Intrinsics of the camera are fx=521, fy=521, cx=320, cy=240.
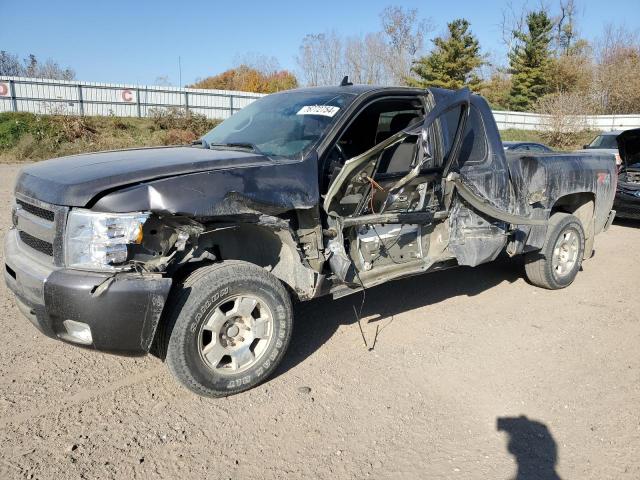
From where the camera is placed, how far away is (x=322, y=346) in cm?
417

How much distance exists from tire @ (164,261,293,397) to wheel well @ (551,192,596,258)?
4.03m

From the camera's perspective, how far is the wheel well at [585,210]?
605 centimetres

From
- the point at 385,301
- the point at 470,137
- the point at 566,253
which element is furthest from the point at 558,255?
the point at 385,301

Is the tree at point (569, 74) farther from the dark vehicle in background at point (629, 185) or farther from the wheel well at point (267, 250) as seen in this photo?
the wheel well at point (267, 250)

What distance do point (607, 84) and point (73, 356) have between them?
46.4 m

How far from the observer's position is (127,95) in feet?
88.4

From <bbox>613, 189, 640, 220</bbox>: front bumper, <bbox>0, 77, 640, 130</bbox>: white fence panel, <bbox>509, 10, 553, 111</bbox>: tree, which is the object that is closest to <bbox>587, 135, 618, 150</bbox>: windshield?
<bbox>613, 189, 640, 220</bbox>: front bumper

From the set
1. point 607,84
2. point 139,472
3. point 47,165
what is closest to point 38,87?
point 47,165

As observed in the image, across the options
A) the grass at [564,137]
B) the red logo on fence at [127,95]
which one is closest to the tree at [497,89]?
the grass at [564,137]

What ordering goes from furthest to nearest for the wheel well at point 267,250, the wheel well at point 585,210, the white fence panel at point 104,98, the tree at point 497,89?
the tree at point 497,89 < the white fence panel at point 104,98 < the wheel well at point 585,210 < the wheel well at point 267,250

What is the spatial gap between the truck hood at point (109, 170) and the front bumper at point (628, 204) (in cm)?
848

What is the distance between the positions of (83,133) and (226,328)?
74.0 ft

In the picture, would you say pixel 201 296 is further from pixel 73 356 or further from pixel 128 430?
pixel 73 356

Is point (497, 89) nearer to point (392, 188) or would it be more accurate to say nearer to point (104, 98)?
point (104, 98)
